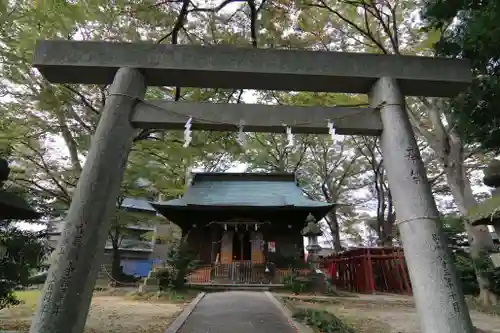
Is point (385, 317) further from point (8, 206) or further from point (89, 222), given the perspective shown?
point (8, 206)

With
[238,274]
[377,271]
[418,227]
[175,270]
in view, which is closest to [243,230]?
[238,274]

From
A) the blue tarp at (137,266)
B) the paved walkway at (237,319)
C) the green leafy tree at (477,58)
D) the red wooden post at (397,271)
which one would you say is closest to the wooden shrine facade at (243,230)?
the red wooden post at (397,271)

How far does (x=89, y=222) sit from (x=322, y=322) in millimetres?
4593

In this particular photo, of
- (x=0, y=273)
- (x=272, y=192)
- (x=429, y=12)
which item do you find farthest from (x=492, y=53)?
(x=272, y=192)

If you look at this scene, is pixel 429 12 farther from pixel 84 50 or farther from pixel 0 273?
pixel 0 273

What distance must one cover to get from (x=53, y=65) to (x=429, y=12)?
5617 mm

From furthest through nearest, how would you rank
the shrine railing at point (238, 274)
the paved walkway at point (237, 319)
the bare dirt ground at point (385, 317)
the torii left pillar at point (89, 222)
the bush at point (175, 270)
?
Answer: 1. the shrine railing at point (238, 274)
2. the bush at point (175, 270)
3. the bare dirt ground at point (385, 317)
4. the paved walkway at point (237, 319)
5. the torii left pillar at point (89, 222)

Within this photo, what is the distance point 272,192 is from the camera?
18.5 meters

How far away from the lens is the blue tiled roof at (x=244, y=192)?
633 inches

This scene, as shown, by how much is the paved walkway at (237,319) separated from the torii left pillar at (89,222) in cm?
317

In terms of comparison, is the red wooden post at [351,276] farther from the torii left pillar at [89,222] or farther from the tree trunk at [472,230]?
the torii left pillar at [89,222]

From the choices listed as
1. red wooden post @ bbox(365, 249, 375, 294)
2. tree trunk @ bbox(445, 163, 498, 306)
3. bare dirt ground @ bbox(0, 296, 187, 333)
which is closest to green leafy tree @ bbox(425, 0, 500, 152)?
tree trunk @ bbox(445, 163, 498, 306)

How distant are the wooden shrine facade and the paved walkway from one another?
245 inches

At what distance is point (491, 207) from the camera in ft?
15.0
